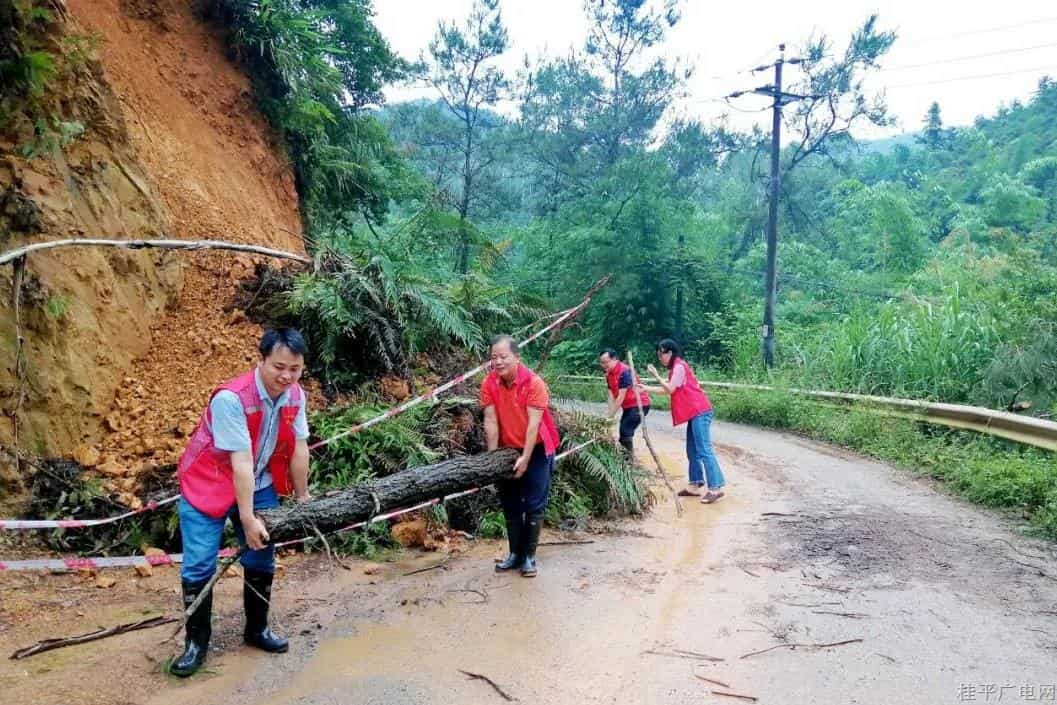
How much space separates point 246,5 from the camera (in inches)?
377

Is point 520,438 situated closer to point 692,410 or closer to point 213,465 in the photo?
point 213,465

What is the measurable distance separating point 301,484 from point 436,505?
221 centimetres

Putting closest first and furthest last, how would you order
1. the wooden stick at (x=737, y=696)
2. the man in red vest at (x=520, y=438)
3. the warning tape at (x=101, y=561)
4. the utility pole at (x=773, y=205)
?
1. the wooden stick at (x=737, y=696)
2. the warning tape at (x=101, y=561)
3. the man in red vest at (x=520, y=438)
4. the utility pole at (x=773, y=205)

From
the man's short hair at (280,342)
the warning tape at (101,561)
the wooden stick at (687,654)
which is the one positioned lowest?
the wooden stick at (687,654)

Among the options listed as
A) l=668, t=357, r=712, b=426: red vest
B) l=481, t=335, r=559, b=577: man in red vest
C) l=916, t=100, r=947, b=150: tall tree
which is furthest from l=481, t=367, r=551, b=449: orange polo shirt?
l=916, t=100, r=947, b=150: tall tree

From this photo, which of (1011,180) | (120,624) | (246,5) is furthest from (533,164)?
(120,624)

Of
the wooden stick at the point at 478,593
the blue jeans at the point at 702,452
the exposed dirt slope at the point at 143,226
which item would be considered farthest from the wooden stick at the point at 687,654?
the blue jeans at the point at 702,452

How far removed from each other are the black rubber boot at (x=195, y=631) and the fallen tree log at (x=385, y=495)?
45 centimetres

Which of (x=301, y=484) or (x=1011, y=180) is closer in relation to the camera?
(x=301, y=484)

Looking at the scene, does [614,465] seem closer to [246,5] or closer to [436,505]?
[436,505]

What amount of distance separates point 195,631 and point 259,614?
357 millimetres

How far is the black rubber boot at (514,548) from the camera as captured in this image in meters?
5.66

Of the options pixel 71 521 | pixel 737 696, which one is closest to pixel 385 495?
pixel 71 521

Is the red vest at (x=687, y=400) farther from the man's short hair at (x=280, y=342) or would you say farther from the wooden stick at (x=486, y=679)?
the man's short hair at (x=280, y=342)
